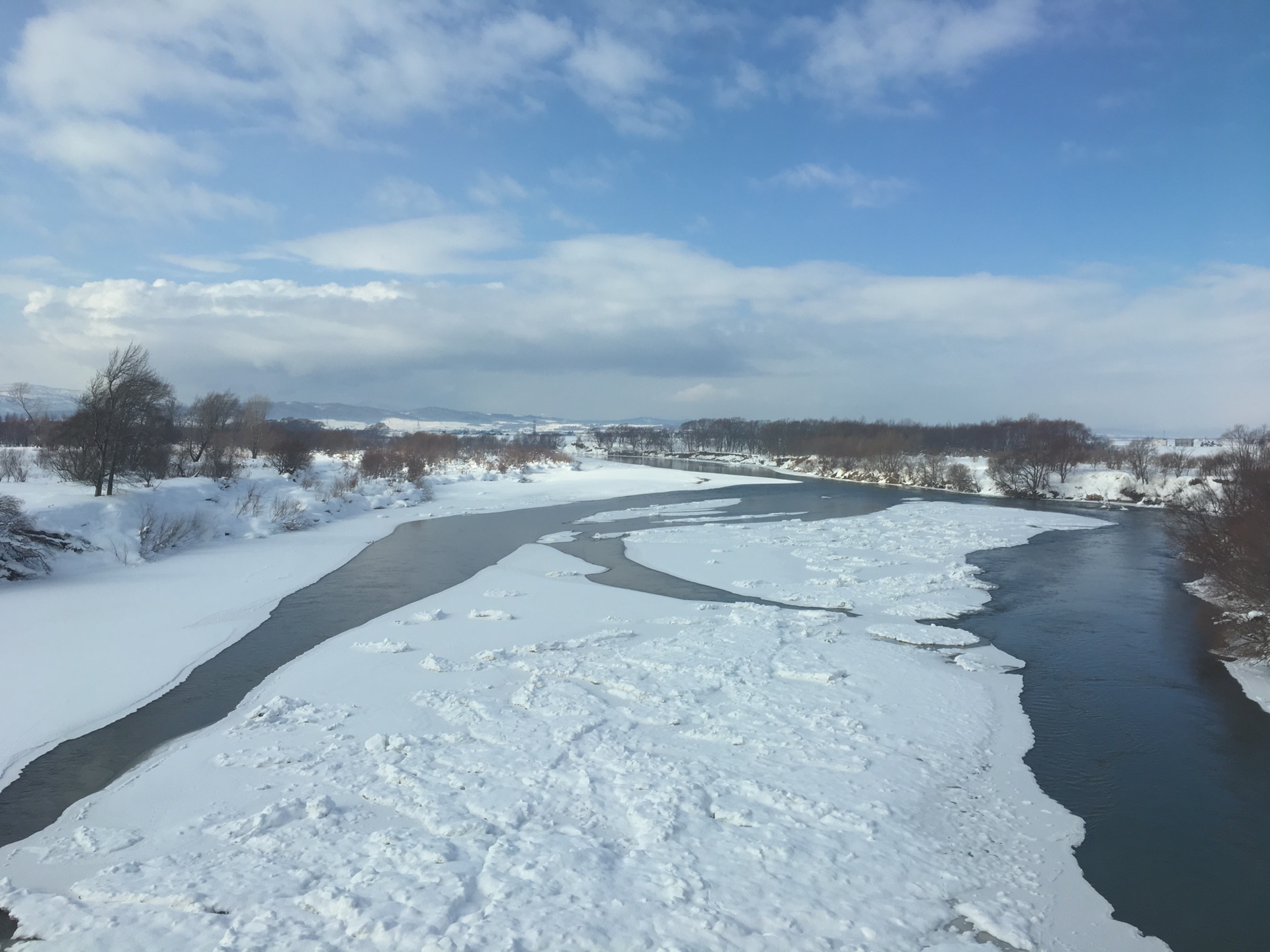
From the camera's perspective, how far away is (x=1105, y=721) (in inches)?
310

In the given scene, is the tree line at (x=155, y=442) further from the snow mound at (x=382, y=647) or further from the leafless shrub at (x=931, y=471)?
the leafless shrub at (x=931, y=471)

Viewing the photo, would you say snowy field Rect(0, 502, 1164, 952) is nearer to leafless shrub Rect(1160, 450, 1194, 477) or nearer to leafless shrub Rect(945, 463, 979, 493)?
leafless shrub Rect(945, 463, 979, 493)

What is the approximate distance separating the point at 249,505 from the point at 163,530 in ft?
18.2

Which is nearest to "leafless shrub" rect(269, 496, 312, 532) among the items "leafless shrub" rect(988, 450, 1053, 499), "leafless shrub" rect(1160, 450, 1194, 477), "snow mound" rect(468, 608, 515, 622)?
"snow mound" rect(468, 608, 515, 622)

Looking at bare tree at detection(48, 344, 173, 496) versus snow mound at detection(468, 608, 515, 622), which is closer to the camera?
snow mound at detection(468, 608, 515, 622)

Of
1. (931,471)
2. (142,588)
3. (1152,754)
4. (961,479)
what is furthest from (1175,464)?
(142,588)


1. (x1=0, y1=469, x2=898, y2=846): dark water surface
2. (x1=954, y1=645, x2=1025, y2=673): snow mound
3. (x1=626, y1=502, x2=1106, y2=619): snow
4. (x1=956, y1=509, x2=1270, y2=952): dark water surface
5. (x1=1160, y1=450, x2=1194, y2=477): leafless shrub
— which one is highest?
(x1=1160, y1=450, x2=1194, y2=477): leafless shrub

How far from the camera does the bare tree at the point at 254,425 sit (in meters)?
40.9

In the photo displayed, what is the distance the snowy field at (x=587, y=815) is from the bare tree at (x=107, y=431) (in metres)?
14.9

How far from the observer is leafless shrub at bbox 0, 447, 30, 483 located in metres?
21.8

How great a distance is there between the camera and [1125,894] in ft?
15.9

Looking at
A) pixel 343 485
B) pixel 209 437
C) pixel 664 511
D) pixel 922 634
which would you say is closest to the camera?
pixel 922 634

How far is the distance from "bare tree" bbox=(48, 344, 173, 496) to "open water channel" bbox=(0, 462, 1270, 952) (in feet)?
28.0

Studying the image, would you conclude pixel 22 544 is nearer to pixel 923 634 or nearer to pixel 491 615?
pixel 491 615
